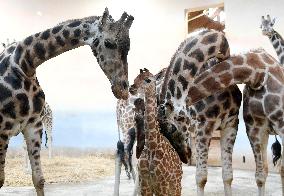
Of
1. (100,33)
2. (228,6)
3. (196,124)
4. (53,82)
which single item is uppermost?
(228,6)

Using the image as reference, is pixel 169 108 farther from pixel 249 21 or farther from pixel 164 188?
pixel 249 21

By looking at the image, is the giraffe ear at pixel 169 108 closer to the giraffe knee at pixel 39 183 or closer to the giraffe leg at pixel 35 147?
the giraffe leg at pixel 35 147

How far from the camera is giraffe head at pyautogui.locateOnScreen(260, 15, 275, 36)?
5295 millimetres

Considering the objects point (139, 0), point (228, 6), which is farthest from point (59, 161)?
point (228, 6)

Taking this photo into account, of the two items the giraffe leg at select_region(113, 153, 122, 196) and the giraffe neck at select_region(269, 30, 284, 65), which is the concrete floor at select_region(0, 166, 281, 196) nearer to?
the giraffe leg at select_region(113, 153, 122, 196)

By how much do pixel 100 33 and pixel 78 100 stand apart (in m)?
4.66

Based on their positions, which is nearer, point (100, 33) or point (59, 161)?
point (100, 33)

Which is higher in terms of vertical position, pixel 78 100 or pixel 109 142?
pixel 78 100

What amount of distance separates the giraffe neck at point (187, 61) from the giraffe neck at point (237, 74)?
0.41 feet

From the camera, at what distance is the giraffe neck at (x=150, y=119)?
2.42 metres

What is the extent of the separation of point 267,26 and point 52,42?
3546 millimetres

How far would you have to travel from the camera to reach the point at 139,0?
6.70 meters

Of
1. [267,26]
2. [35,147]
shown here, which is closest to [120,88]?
[35,147]

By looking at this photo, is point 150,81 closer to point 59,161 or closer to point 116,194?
point 116,194
